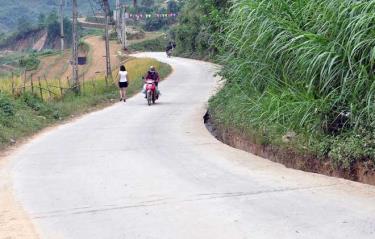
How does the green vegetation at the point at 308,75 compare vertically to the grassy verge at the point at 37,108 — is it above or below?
above

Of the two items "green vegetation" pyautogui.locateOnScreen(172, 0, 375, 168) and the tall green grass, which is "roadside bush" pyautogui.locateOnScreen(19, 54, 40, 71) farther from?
the tall green grass

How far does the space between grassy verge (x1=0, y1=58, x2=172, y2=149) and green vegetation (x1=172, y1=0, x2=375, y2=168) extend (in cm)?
564

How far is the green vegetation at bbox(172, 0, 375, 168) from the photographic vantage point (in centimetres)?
834

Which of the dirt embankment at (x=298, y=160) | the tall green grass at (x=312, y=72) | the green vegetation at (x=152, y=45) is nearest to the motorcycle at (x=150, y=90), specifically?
the dirt embankment at (x=298, y=160)

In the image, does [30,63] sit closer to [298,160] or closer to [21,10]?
[298,160]

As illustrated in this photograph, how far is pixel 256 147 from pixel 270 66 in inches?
61.2

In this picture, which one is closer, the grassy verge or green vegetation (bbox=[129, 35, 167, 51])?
the grassy verge

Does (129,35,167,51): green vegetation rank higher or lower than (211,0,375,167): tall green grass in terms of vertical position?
lower

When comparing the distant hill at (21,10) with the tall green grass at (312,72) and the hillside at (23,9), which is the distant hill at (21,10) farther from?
the tall green grass at (312,72)

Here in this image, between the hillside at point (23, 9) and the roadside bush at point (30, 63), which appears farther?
the hillside at point (23, 9)

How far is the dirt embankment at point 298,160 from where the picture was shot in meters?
7.92

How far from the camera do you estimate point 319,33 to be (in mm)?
9461

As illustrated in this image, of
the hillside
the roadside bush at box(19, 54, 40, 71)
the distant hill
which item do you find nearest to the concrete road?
the roadside bush at box(19, 54, 40, 71)

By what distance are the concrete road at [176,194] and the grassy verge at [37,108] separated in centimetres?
235
